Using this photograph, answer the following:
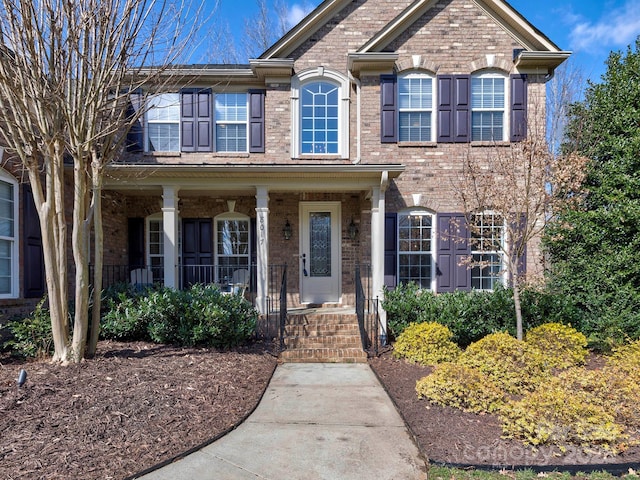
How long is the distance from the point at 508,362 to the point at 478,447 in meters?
2.06

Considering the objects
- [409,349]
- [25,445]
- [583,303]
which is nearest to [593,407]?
[409,349]

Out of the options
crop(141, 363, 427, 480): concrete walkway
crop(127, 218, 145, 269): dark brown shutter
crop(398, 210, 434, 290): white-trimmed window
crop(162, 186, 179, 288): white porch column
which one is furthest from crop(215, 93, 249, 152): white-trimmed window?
crop(141, 363, 427, 480): concrete walkway

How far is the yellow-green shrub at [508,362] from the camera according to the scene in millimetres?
4777

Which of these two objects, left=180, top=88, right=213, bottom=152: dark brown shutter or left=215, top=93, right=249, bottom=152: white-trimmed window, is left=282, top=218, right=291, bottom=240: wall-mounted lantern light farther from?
left=180, top=88, right=213, bottom=152: dark brown shutter

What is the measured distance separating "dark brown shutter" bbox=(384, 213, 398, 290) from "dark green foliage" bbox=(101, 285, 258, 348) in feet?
10.9

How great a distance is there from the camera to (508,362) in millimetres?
5125

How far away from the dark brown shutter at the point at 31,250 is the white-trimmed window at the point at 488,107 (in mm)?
8865

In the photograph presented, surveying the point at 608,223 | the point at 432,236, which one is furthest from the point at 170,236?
the point at 608,223

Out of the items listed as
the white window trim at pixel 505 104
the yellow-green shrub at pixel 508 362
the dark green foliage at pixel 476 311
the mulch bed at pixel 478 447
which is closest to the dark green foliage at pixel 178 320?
the dark green foliage at pixel 476 311

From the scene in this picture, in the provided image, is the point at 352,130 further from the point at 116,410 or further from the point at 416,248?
the point at 116,410

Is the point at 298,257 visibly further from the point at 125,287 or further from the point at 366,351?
the point at 125,287

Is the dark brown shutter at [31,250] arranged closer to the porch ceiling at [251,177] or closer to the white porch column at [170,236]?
the porch ceiling at [251,177]

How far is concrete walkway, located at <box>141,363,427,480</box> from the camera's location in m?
3.04

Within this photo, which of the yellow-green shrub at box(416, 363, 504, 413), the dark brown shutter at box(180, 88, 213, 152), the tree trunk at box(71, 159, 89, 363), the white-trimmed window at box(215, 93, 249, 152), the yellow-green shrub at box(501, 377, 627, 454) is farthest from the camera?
the white-trimmed window at box(215, 93, 249, 152)
